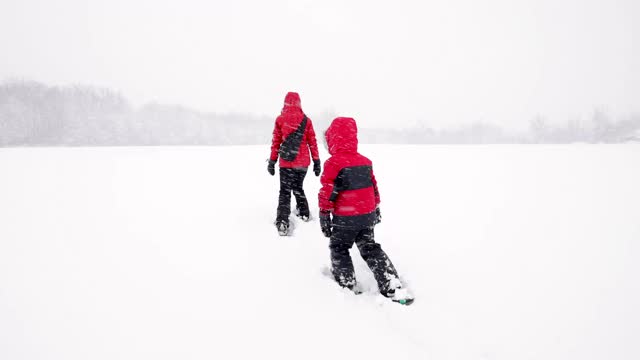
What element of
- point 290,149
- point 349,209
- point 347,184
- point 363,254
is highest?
point 290,149

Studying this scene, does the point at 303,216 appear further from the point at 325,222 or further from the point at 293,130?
the point at 325,222

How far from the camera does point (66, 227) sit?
184 inches

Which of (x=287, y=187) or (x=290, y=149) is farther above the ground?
(x=290, y=149)

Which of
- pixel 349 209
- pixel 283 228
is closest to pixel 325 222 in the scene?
pixel 349 209

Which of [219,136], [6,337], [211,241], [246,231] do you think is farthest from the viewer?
[219,136]

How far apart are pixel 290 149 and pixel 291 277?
6.92 ft

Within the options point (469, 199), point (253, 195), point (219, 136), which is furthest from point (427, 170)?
point (219, 136)

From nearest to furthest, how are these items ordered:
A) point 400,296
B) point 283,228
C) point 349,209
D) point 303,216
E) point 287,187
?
point 400,296, point 349,209, point 283,228, point 287,187, point 303,216

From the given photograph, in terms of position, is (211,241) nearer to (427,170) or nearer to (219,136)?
(427,170)

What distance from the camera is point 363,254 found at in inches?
153

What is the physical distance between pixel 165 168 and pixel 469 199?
8.32m

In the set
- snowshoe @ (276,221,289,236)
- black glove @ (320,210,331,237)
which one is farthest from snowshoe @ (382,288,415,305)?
snowshoe @ (276,221,289,236)

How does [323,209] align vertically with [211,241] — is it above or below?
above

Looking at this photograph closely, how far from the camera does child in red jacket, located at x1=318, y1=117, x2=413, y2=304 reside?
148 inches
